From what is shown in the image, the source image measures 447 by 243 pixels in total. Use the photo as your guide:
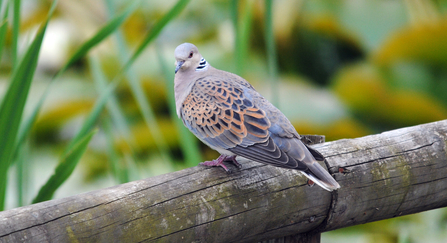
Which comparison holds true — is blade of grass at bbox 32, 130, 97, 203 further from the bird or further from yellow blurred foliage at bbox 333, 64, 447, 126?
yellow blurred foliage at bbox 333, 64, 447, 126

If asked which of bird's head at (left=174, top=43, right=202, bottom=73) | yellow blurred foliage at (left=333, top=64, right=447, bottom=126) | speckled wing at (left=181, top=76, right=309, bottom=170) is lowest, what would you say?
yellow blurred foliage at (left=333, top=64, right=447, bottom=126)

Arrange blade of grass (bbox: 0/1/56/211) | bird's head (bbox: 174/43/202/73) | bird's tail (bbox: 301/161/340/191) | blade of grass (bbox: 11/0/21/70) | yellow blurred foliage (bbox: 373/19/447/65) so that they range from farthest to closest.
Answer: yellow blurred foliage (bbox: 373/19/447/65)
bird's head (bbox: 174/43/202/73)
blade of grass (bbox: 11/0/21/70)
blade of grass (bbox: 0/1/56/211)
bird's tail (bbox: 301/161/340/191)

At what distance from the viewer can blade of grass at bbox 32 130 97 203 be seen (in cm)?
160

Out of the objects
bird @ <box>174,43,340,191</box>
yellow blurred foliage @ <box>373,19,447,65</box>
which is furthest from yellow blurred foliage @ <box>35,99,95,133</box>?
yellow blurred foliage @ <box>373,19,447,65</box>

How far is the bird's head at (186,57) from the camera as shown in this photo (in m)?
2.04

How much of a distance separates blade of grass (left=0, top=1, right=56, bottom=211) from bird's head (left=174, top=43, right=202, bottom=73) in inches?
23.8

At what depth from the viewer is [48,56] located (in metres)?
4.34

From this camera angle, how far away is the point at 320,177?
1.44m

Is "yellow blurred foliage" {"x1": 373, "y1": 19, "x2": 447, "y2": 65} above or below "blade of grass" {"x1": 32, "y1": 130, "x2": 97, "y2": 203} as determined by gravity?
above

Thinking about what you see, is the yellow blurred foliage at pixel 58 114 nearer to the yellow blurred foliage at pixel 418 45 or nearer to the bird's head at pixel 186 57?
the bird's head at pixel 186 57

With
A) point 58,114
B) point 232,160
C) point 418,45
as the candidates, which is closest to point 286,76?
point 418,45

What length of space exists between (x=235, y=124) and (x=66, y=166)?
0.60 m

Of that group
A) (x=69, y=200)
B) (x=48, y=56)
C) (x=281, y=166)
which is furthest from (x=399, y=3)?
(x=69, y=200)

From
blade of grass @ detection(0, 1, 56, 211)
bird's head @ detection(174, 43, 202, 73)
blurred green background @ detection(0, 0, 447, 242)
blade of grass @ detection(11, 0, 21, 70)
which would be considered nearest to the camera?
blade of grass @ detection(0, 1, 56, 211)
